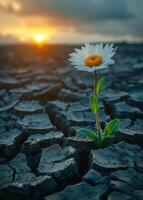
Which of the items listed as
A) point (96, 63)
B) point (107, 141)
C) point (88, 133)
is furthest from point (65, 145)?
point (96, 63)

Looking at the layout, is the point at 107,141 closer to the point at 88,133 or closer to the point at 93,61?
the point at 88,133

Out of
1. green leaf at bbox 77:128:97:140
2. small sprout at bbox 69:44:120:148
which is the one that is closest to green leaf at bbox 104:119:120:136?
small sprout at bbox 69:44:120:148

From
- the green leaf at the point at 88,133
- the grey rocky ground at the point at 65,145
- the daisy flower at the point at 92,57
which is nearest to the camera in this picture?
the grey rocky ground at the point at 65,145

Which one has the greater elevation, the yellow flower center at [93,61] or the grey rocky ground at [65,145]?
the yellow flower center at [93,61]

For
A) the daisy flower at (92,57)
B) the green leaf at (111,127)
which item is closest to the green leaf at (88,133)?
the green leaf at (111,127)

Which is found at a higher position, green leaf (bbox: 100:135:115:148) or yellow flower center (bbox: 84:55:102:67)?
yellow flower center (bbox: 84:55:102:67)

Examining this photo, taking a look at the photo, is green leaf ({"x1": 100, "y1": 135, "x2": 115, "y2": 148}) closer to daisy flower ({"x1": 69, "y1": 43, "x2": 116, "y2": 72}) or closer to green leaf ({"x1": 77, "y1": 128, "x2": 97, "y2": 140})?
green leaf ({"x1": 77, "y1": 128, "x2": 97, "y2": 140})

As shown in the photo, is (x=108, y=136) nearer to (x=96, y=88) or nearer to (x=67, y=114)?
(x=96, y=88)

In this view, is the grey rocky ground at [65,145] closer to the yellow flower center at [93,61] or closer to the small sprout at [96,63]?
the small sprout at [96,63]

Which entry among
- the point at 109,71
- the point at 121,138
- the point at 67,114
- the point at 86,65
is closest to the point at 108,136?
the point at 121,138
